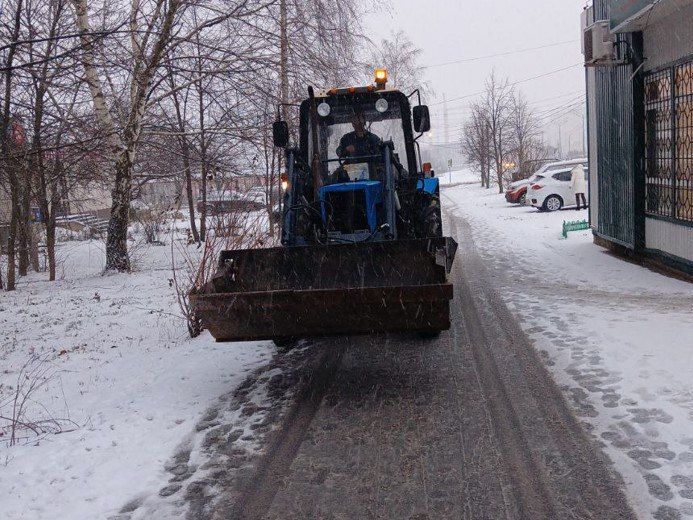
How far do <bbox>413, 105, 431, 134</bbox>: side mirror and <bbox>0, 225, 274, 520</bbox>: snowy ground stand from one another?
3363 millimetres

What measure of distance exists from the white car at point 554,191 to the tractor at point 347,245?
14629mm

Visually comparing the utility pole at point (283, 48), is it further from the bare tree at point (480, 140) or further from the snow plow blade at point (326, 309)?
the bare tree at point (480, 140)

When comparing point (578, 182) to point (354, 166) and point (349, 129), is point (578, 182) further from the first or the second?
point (354, 166)

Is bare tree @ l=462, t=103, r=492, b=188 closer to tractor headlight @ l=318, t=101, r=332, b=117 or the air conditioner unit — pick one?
the air conditioner unit

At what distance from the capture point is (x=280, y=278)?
20.9ft

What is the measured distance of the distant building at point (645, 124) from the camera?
30.2 feet

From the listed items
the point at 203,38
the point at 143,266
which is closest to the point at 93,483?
the point at 203,38

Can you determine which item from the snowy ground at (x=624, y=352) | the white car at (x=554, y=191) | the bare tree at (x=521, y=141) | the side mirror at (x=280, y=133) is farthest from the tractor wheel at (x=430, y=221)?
the bare tree at (x=521, y=141)

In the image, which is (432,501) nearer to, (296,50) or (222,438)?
(222,438)

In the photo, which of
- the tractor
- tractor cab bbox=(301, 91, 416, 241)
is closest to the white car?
the tractor

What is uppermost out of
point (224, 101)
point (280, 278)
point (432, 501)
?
point (224, 101)

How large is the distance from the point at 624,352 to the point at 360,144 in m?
4.06

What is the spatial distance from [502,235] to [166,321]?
10384 millimetres

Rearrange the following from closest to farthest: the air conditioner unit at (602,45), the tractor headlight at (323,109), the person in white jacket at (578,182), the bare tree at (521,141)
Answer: the tractor headlight at (323,109), the air conditioner unit at (602,45), the person in white jacket at (578,182), the bare tree at (521,141)
